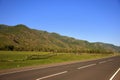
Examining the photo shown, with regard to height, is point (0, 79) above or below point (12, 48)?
below

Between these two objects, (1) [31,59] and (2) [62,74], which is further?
(1) [31,59]

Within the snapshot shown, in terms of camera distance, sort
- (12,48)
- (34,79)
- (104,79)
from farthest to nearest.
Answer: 1. (12,48)
2. (104,79)
3. (34,79)

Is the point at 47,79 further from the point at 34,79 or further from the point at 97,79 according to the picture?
the point at 97,79

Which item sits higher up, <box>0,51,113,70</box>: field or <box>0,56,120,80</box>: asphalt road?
<box>0,51,113,70</box>: field

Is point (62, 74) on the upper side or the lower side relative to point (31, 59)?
lower

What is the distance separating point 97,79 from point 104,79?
1.50 feet

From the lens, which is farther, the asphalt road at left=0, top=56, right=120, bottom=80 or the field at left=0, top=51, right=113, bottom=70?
the field at left=0, top=51, right=113, bottom=70

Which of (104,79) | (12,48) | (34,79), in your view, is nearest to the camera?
(34,79)

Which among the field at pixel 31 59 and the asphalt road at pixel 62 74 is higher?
the field at pixel 31 59

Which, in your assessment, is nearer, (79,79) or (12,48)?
A: (79,79)

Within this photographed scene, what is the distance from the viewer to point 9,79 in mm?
12055

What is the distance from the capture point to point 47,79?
1210 centimetres

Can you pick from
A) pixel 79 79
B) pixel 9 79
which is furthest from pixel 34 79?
pixel 79 79

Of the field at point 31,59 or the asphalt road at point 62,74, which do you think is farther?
the field at point 31,59
